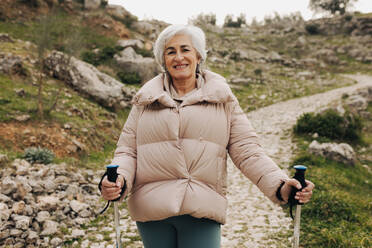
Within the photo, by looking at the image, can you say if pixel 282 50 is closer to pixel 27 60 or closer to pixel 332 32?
pixel 332 32

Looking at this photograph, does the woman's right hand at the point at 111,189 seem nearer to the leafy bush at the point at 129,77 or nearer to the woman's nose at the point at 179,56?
the woman's nose at the point at 179,56

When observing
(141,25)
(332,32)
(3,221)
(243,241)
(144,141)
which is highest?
(332,32)

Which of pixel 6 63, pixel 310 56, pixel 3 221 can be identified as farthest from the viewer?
pixel 310 56

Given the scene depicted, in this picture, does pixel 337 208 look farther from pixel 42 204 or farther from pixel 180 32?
pixel 42 204

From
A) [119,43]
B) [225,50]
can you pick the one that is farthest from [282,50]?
[119,43]

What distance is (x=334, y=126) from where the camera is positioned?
10352 mm

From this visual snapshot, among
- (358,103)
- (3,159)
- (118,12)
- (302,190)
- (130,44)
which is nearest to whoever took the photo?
(302,190)

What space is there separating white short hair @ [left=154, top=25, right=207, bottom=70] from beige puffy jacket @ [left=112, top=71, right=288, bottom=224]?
1.26 ft

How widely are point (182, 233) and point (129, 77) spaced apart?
1547 centimetres

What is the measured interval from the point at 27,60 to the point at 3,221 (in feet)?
33.8

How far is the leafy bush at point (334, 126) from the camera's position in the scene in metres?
10.2

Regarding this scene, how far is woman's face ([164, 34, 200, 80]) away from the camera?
7.89ft

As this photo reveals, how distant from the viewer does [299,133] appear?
36.5 ft

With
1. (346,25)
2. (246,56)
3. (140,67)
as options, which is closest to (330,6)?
(346,25)
